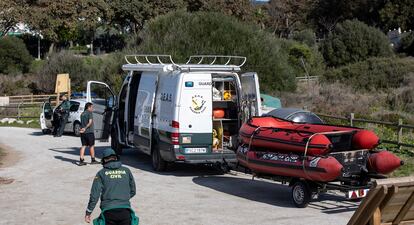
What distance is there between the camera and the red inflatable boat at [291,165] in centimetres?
1202

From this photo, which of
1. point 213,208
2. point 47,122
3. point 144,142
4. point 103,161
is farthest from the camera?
point 47,122

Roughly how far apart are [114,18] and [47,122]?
4756 cm

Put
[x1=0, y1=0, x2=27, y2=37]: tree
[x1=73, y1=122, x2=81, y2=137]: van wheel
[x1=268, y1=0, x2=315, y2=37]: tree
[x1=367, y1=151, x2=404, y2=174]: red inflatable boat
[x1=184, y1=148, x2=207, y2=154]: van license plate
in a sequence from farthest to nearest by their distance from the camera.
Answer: [x1=268, y1=0, x2=315, y2=37]: tree < [x1=0, y1=0, x2=27, y2=37]: tree < [x1=73, y1=122, x2=81, y2=137]: van wheel < [x1=184, y1=148, x2=207, y2=154]: van license plate < [x1=367, y1=151, x2=404, y2=174]: red inflatable boat

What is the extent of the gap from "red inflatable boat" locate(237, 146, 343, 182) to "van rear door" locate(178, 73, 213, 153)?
6.93 ft

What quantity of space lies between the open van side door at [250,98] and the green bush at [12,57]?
46904mm

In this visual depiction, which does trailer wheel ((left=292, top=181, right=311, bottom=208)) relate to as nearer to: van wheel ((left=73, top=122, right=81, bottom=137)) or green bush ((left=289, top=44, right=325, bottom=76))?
van wheel ((left=73, top=122, right=81, bottom=137))

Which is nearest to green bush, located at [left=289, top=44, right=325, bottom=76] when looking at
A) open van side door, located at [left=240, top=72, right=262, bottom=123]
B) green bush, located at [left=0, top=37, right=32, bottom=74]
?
green bush, located at [left=0, top=37, right=32, bottom=74]

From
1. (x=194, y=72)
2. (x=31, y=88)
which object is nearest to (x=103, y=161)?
(x=194, y=72)

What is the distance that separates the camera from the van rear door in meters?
16.2

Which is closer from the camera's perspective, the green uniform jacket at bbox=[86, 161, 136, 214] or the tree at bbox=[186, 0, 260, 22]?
the green uniform jacket at bbox=[86, 161, 136, 214]

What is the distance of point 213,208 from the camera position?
12891 millimetres

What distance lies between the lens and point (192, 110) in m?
16.3

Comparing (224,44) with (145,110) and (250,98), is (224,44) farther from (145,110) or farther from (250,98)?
(250,98)

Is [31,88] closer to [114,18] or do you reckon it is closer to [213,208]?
[114,18]
